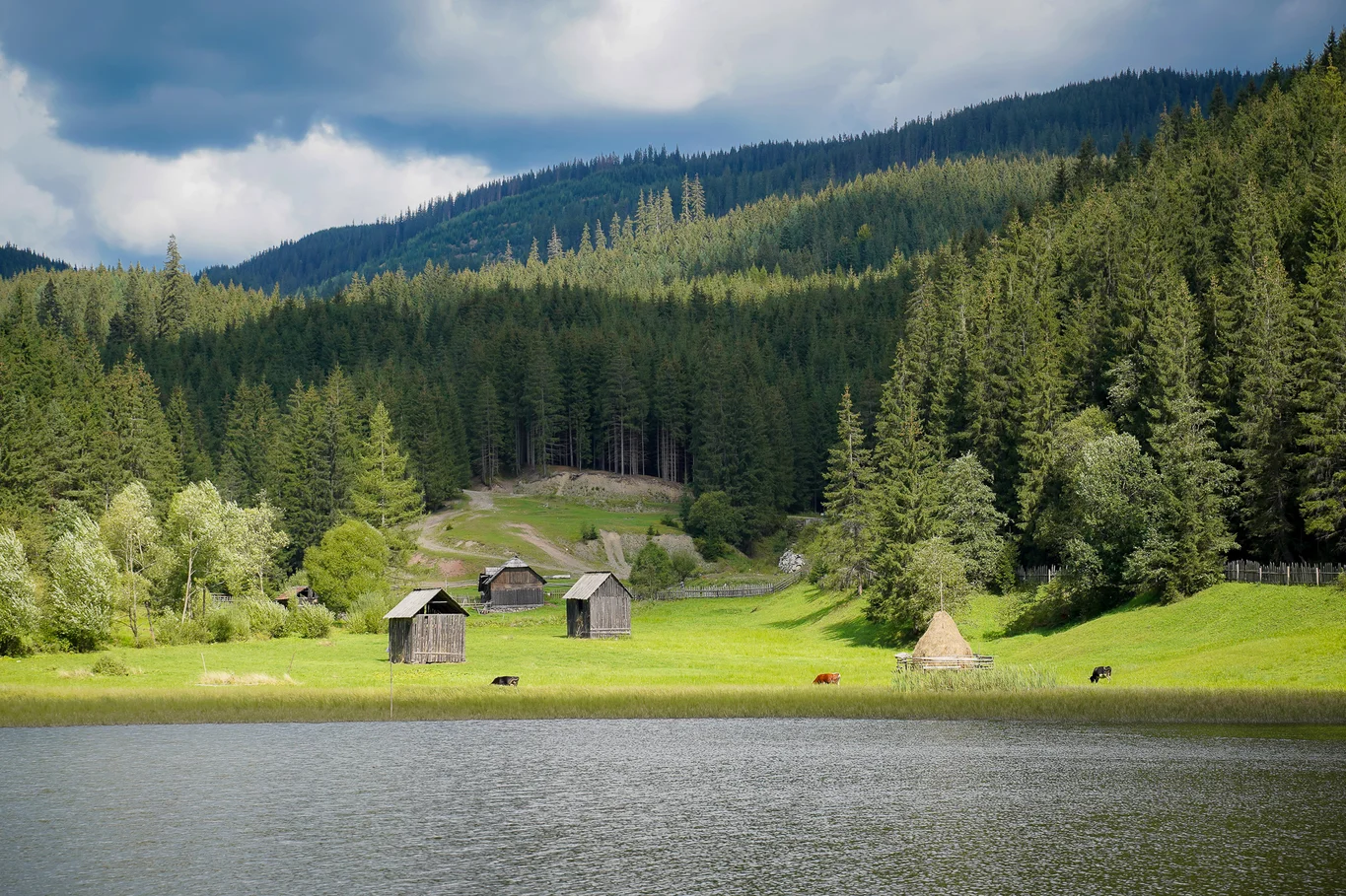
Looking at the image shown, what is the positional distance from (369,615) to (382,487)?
25.4 meters

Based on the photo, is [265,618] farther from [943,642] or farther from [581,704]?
[943,642]

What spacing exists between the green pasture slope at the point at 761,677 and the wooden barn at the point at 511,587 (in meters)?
31.0

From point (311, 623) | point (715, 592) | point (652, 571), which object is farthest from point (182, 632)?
point (715, 592)

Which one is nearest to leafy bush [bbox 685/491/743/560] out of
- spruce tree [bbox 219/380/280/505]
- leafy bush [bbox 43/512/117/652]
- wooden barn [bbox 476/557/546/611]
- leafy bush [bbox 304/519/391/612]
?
wooden barn [bbox 476/557/546/611]

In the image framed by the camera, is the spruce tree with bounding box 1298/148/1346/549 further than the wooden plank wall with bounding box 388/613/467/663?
No

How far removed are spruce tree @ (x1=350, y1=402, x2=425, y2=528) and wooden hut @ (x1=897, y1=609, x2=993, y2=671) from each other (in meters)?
66.4

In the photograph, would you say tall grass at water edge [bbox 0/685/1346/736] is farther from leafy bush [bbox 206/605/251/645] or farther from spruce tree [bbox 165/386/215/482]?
spruce tree [bbox 165/386/215/482]

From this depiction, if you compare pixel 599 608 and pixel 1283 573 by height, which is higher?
pixel 1283 573

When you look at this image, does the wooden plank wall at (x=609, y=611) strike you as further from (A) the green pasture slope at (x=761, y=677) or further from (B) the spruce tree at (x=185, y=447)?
(B) the spruce tree at (x=185, y=447)

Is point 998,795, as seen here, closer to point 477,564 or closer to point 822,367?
point 477,564

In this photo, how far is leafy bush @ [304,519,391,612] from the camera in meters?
97.1

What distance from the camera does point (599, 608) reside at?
86500 millimetres

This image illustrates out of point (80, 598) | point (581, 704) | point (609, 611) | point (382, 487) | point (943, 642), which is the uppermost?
point (382, 487)

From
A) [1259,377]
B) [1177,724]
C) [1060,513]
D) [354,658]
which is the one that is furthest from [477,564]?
[1177,724]
